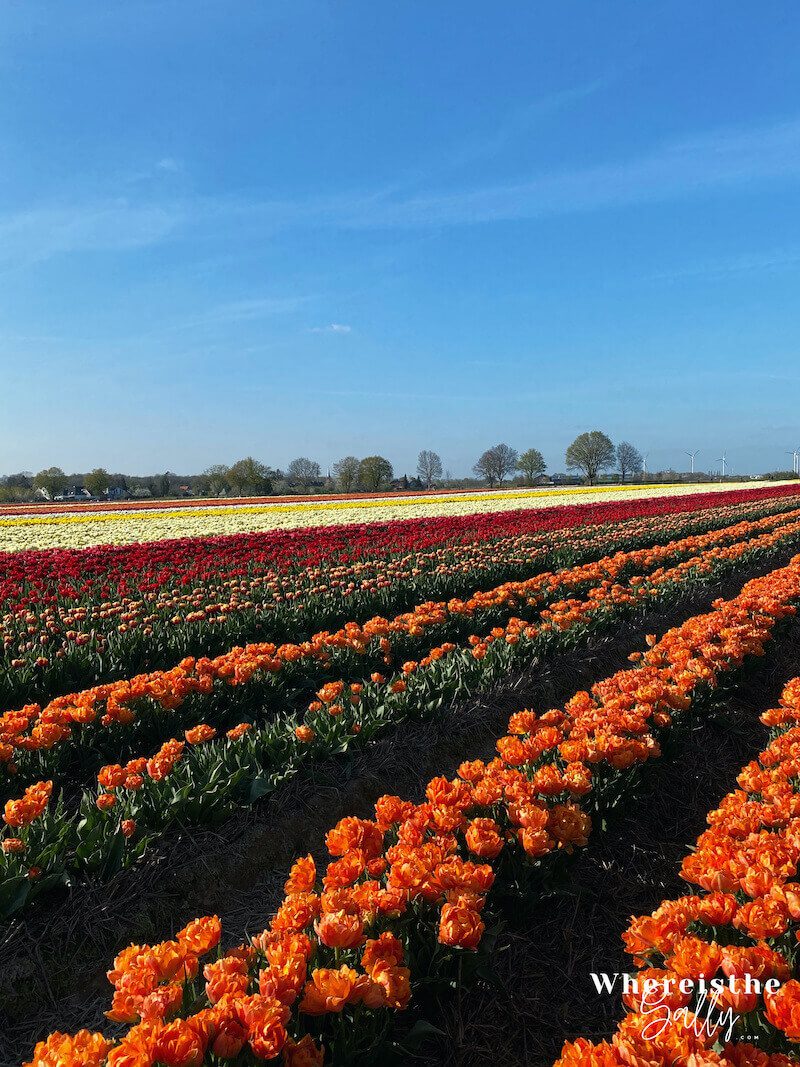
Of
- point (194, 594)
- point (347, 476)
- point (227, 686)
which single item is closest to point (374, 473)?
point (347, 476)

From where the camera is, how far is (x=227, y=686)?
562 cm

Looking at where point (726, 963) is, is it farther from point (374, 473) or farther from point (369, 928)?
point (374, 473)

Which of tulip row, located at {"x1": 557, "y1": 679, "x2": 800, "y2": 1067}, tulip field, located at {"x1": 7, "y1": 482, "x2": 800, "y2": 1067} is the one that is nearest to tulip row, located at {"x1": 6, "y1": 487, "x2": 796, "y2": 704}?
tulip field, located at {"x1": 7, "y1": 482, "x2": 800, "y2": 1067}

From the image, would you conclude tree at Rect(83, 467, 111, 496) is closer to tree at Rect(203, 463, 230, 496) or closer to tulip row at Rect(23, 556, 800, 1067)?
tree at Rect(203, 463, 230, 496)

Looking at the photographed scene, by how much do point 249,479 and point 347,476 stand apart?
13453 mm

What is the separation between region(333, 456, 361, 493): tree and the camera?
72.3m

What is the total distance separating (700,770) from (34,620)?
7.09m

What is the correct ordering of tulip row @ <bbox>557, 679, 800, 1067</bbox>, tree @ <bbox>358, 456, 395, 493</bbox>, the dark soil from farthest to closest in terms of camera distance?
tree @ <bbox>358, 456, 395, 493</bbox>
the dark soil
tulip row @ <bbox>557, 679, 800, 1067</bbox>

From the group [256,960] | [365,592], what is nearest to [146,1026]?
[256,960]

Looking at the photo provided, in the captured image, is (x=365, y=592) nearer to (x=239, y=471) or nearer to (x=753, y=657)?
(x=753, y=657)

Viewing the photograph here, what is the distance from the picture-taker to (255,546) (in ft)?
43.2

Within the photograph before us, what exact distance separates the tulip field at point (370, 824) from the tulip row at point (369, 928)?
1cm

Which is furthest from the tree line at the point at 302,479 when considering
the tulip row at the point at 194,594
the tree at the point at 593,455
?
the tulip row at the point at 194,594

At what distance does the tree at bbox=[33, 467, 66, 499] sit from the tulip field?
7621 cm
